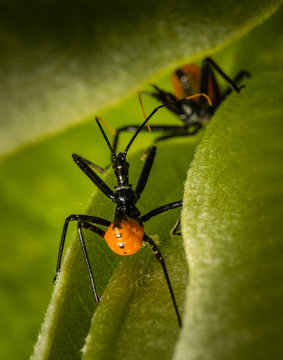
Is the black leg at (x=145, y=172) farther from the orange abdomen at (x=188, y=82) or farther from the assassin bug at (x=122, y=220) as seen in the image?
the orange abdomen at (x=188, y=82)

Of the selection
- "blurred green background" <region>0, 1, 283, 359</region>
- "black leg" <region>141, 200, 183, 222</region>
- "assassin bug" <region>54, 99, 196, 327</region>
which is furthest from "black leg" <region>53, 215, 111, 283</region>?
"blurred green background" <region>0, 1, 283, 359</region>

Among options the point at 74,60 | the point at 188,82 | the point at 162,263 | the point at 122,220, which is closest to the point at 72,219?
the point at 122,220

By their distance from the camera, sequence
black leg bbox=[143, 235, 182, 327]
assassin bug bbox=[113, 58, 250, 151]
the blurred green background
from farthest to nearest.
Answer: assassin bug bbox=[113, 58, 250, 151] < black leg bbox=[143, 235, 182, 327] < the blurred green background

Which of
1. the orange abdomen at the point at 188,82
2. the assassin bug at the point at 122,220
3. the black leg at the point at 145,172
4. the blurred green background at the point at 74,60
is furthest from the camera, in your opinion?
the orange abdomen at the point at 188,82

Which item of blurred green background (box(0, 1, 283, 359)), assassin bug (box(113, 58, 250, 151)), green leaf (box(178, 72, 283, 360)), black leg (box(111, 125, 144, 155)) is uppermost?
blurred green background (box(0, 1, 283, 359))

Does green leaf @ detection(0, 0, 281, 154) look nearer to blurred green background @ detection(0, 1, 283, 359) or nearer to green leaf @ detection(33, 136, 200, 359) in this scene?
blurred green background @ detection(0, 1, 283, 359)

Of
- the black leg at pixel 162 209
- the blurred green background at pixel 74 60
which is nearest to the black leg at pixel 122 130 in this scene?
the black leg at pixel 162 209

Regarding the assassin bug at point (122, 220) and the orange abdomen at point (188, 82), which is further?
the orange abdomen at point (188, 82)

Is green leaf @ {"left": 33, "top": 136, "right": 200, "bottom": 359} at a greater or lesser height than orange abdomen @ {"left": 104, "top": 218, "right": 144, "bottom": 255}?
greater
